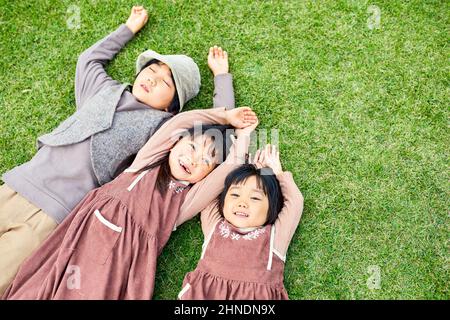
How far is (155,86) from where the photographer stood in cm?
249

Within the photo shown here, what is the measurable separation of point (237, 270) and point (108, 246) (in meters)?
0.63

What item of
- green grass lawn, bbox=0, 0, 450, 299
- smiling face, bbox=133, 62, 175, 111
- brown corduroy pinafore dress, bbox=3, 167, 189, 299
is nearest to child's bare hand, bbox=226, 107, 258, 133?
green grass lawn, bbox=0, 0, 450, 299

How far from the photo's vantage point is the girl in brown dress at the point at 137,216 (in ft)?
6.93

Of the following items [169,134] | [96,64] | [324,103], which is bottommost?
[324,103]

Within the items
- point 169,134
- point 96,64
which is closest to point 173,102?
point 169,134

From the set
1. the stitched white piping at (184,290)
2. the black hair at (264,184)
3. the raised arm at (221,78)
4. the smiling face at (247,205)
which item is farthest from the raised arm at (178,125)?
the stitched white piping at (184,290)

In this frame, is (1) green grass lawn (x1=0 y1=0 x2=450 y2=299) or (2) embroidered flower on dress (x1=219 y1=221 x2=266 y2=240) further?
(1) green grass lawn (x1=0 y1=0 x2=450 y2=299)

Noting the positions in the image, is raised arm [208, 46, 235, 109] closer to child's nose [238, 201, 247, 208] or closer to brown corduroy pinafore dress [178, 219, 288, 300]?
child's nose [238, 201, 247, 208]

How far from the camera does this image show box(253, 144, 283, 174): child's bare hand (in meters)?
2.51

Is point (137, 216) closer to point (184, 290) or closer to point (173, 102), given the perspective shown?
point (184, 290)

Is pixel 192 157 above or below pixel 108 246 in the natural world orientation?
above

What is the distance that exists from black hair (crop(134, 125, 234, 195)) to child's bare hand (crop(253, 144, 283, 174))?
195 millimetres

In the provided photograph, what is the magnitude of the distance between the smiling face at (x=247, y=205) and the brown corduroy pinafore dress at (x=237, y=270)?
7 cm

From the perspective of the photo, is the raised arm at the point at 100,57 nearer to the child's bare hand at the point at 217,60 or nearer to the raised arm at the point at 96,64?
the raised arm at the point at 96,64
